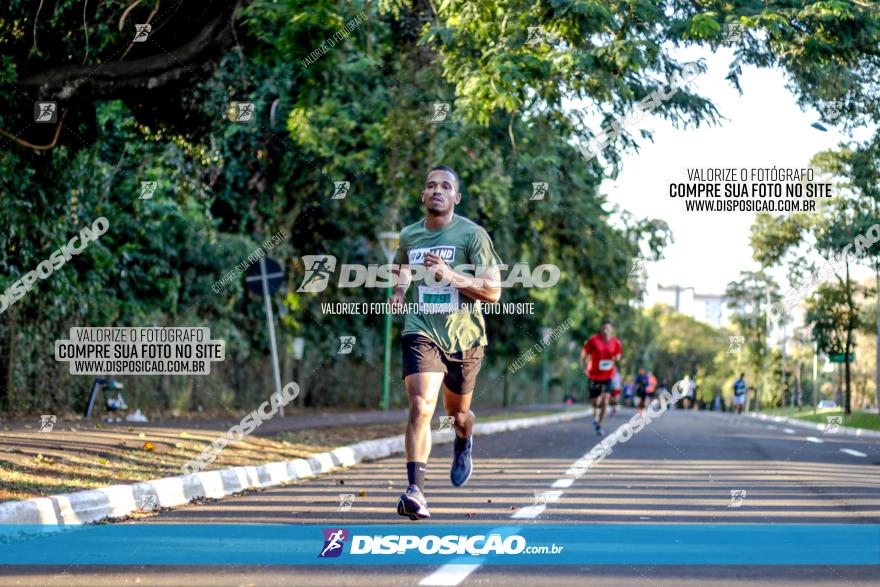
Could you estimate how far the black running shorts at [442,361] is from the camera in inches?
316

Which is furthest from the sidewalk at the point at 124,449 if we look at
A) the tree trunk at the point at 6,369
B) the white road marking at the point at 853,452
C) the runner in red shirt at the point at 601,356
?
the white road marking at the point at 853,452

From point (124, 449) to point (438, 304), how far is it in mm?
5781

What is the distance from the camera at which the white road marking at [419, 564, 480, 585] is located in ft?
20.2

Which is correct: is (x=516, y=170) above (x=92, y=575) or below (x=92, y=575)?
above

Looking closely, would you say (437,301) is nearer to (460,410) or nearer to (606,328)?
(460,410)

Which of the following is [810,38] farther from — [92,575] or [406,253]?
[92,575]

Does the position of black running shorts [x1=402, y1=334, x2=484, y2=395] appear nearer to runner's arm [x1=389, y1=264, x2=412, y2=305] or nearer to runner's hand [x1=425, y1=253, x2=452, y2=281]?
runner's arm [x1=389, y1=264, x2=412, y2=305]

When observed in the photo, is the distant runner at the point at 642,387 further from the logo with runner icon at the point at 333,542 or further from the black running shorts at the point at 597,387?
the logo with runner icon at the point at 333,542

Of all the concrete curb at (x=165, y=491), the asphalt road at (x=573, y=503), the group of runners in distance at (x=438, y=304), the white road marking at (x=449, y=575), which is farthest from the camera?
the concrete curb at (x=165, y=491)

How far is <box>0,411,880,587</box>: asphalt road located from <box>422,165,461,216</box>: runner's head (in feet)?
7.17

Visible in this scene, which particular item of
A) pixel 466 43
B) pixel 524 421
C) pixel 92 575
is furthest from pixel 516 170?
pixel 92 575

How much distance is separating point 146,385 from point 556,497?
40.3ft

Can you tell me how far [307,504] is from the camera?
394 inches

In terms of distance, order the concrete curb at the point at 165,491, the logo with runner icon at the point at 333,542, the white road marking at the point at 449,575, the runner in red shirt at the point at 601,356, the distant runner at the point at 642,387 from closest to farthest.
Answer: the white road marking at the point at 449,575
the logo with runner icon at the point at 333,542
the concrete curb at the point at 165,491
the runner in red shirt at the point at 601,356
the distant runner at the point at 642,387
